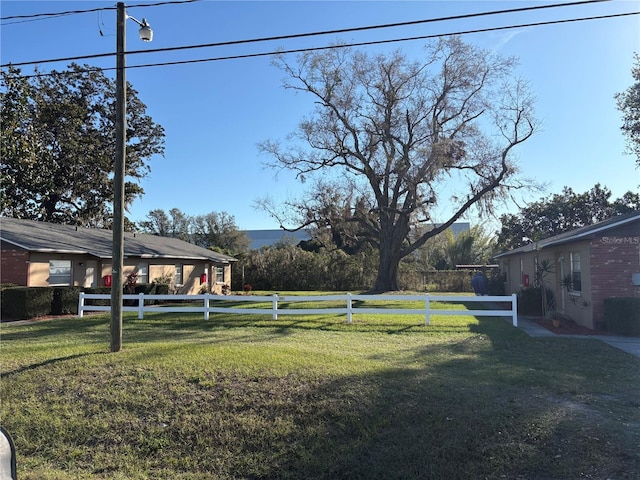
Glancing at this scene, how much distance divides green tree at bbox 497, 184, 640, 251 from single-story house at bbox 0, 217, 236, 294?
30.9m

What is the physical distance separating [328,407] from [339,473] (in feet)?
4.22

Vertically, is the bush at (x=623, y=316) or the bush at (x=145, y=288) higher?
the bush at (x=145, y=288)

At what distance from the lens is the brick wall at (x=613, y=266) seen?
12977 mm

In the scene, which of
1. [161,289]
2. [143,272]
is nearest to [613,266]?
[161,289]

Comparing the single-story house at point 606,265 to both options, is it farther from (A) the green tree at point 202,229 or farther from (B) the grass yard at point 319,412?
(A) the green tree at point 202,229

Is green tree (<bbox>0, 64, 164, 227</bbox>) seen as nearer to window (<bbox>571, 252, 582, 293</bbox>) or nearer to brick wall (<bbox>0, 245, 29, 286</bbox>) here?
brick wall (<bbox>0, 245, 29, 286</bbox>)

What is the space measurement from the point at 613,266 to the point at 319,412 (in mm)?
11127

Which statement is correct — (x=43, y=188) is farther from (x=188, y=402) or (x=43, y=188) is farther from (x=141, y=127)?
(x=188, y=402)

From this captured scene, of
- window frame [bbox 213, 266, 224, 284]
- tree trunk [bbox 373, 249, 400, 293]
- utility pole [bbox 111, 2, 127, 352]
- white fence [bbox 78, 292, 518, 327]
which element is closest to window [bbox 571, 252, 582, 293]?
white fence [bbox 78, 292, 518, 327]

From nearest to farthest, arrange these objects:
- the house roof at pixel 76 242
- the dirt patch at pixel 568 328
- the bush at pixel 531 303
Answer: the dirt patch at pixel 568 328, the bush at pixel 531 303, the house roof at pixel 76 242

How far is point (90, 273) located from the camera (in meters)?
22.4

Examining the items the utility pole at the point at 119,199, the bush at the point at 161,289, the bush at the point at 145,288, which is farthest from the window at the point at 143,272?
the utility pole at the point at 119,199

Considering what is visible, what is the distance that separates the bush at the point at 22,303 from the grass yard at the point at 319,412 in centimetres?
764

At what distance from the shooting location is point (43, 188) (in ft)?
102
